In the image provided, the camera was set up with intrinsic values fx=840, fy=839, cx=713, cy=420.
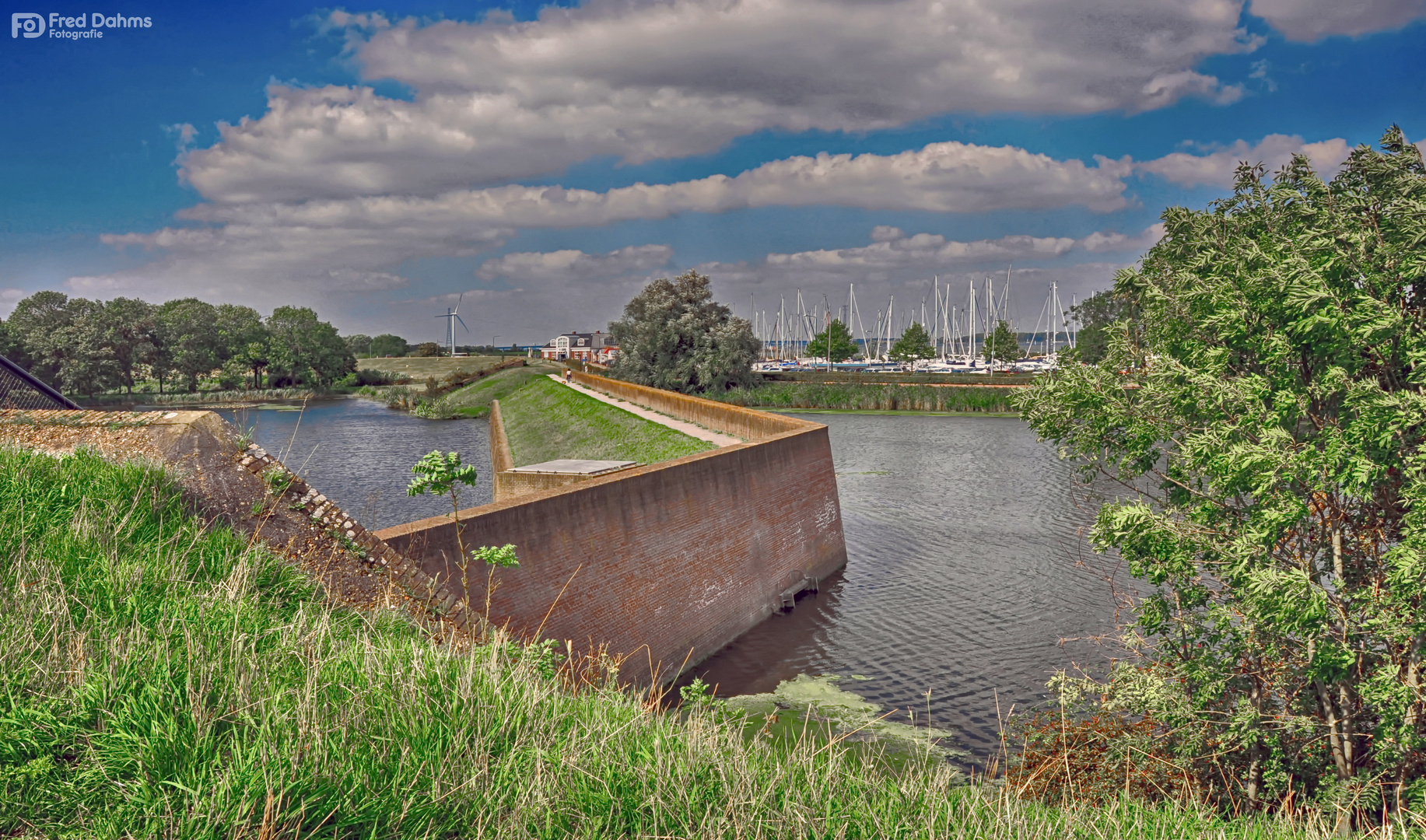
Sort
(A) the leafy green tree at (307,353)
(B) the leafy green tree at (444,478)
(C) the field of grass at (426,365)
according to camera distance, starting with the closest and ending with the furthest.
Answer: (B) the leafy green tree at (444,478), (A) the leafy green tree at (307,353), (C) the field of grass at (426,365)

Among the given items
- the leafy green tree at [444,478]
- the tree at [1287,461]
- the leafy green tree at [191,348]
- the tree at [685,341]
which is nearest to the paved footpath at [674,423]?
the tree at [685,341]

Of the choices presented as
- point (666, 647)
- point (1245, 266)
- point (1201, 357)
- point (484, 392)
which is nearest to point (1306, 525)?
point (1201, 357)

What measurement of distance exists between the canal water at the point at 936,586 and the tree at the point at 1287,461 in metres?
3.61

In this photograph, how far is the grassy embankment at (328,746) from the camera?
3701 millimetres

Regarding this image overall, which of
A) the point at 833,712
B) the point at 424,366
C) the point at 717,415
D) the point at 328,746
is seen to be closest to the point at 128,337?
the point at 424,366

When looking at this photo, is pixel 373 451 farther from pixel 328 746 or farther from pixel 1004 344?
pixel 1004 344

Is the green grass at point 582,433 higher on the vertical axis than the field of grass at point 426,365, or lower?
lower

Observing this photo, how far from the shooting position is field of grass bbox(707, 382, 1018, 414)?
69.7 metres

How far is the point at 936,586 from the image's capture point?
22766 millimetres

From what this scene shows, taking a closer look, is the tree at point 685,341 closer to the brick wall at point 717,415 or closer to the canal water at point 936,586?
the brick wall at point 717,415

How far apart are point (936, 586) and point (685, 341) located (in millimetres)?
→ 43556

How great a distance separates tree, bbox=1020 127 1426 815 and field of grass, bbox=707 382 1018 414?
178 ft

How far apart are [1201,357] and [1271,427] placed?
1452mm

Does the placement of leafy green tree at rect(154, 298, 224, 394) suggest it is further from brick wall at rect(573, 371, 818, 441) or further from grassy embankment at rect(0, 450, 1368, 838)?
grassy embankment at rect(0, 450, 1368, 838)
